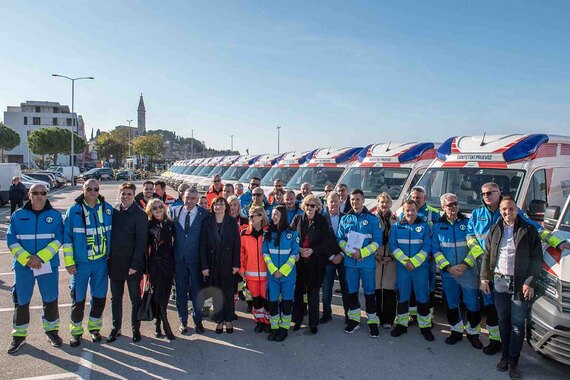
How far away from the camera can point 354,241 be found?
17.5 feet

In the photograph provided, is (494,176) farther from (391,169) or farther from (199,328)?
(199,328)

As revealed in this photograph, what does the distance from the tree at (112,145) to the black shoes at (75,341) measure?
7699 centimetres

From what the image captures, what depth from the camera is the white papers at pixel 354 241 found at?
530 cm

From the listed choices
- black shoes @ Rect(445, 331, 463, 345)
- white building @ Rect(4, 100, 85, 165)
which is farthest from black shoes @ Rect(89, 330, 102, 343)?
white building @ Rect(4, 100, 85, 165)

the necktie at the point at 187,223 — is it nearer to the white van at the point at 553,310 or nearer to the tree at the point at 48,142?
the white van at the point at 553,310

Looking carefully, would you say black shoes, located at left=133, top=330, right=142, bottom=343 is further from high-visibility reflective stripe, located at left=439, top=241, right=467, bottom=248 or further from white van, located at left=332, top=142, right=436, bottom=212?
white van, located at left=332, top=142, right=436, bottom=212

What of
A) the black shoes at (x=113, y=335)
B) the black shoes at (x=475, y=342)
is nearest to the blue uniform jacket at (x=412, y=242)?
the black shoes at (x=475, y=342)

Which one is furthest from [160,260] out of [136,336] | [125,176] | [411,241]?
[125,176]

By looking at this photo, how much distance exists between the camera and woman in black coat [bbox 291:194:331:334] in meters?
5.41

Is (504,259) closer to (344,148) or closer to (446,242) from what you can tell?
(446,242)

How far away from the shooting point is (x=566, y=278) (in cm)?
380

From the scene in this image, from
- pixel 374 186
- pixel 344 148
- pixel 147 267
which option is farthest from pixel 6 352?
pixel 344 148

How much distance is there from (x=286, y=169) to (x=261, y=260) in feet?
28.7

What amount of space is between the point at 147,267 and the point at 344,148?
7.80m
